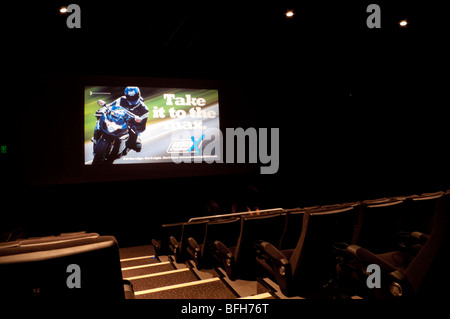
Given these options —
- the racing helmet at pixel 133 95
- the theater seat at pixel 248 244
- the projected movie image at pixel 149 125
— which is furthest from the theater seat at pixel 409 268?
the racing helmet at pixel 133 95

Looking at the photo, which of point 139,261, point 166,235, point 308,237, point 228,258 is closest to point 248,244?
point 228,258

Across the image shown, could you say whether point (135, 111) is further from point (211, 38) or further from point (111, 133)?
point (211, 38)

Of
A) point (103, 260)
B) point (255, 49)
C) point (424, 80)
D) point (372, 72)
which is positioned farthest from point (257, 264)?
point (424, 80)

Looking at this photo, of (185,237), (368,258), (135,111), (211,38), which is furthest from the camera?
(135,111)

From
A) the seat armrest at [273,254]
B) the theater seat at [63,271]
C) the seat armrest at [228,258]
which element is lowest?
the seat armrest at [228,258]

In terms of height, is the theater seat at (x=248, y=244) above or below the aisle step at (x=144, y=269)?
above

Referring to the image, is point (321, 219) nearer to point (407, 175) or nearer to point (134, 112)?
point (134, 112)

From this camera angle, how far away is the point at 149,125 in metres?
6.39

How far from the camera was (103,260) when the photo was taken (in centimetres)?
95

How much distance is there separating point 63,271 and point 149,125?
5705mm

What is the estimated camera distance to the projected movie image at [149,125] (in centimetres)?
611

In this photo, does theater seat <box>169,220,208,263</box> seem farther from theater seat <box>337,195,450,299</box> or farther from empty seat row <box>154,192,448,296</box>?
theater seat <box>337,195,450,299</box>

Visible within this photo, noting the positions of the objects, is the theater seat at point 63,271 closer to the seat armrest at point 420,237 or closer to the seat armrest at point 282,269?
the seat armrest at point 282,269

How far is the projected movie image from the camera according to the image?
611 centimetres
